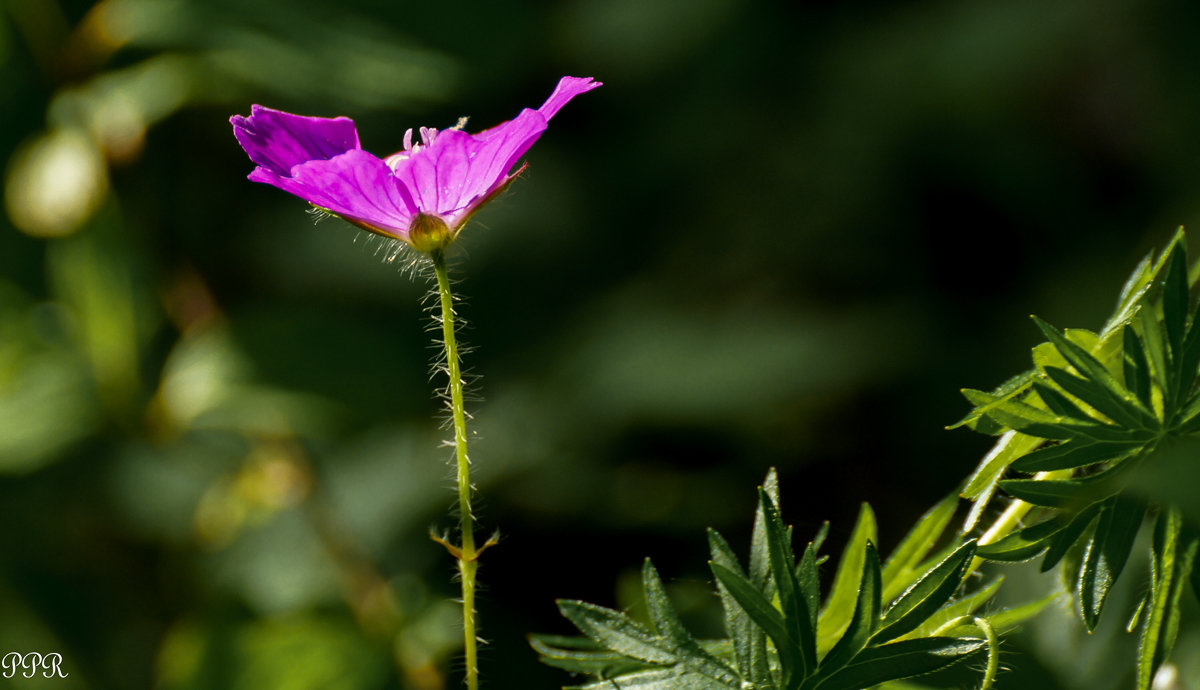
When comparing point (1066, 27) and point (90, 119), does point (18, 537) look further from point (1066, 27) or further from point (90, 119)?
point (1066, 27)

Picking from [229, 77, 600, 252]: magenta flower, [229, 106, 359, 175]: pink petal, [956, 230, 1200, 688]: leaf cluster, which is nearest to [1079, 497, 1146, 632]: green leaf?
[956, 230, 1200, 688]: leaf cluster

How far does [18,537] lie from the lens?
217 cm

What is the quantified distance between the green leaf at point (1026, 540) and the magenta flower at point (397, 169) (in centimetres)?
33

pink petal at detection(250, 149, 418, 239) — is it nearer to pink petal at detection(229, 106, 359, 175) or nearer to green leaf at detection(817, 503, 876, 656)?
pink petal at detection(229, 106, 359, 175)

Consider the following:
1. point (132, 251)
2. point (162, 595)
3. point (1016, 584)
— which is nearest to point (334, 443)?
point (162, 595)

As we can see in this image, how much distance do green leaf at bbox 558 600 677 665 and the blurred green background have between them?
1097mm

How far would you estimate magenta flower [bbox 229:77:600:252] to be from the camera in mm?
625

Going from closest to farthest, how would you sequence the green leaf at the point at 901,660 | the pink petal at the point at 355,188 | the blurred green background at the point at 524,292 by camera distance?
1. the green leaf at the point at 901,660
2. the pink petal at the point at 355,188
3. the blurred green background at the point at 524,292

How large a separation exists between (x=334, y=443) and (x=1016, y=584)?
5.56 feet

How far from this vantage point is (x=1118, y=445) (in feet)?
1.78

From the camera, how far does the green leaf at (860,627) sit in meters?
0.54

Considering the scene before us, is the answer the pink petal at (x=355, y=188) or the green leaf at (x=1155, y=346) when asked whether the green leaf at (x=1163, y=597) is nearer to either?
the green leaf at (x=1155, y=346)

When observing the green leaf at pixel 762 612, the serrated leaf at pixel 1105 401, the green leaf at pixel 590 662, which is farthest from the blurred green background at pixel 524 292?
the serrated leaf at pixel 1105 401

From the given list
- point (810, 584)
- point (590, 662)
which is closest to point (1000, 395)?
point (810, 584)
